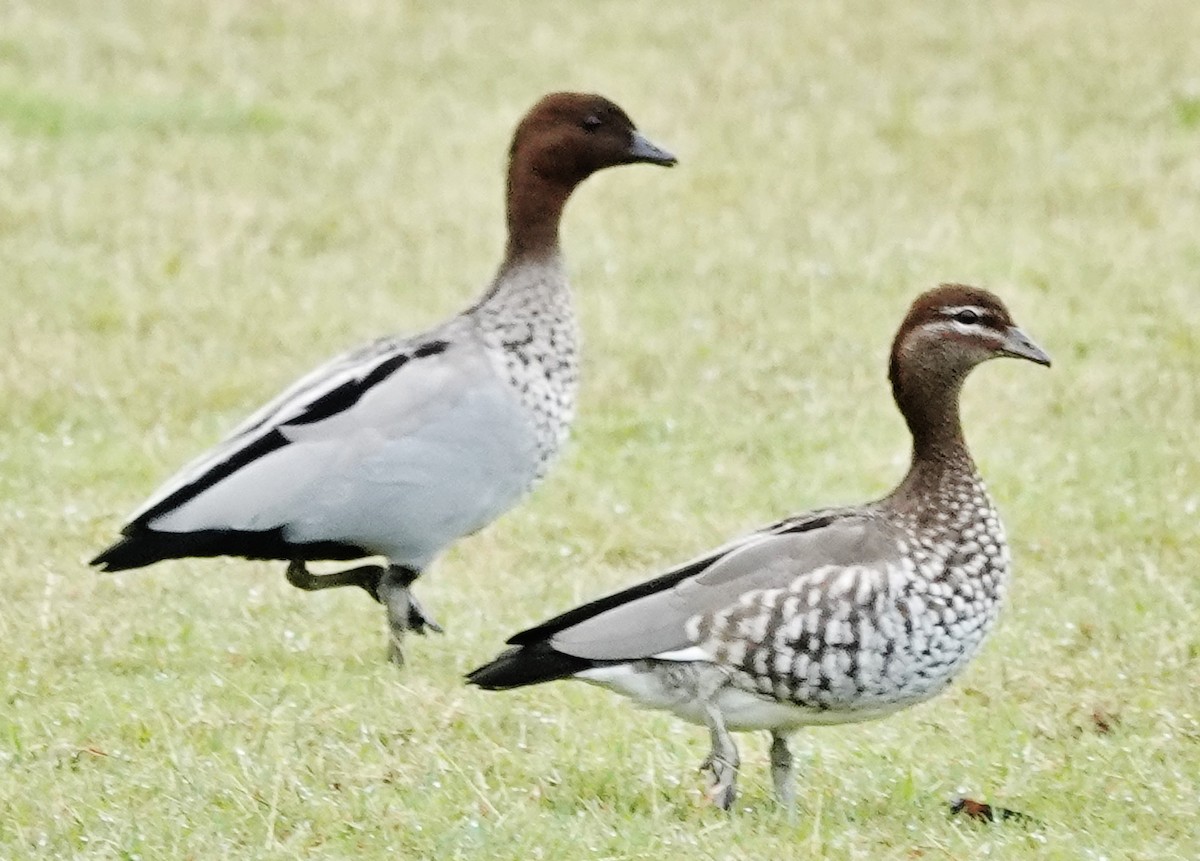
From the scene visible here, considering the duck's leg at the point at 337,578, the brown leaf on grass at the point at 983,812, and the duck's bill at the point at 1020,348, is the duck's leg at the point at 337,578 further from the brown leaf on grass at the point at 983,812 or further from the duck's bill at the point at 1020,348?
the brown leaf on grass at the point at 983,812

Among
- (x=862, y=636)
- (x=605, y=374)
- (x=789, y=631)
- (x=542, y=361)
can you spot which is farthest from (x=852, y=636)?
(x=605, y=374)

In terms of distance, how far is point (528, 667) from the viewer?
5.59 m

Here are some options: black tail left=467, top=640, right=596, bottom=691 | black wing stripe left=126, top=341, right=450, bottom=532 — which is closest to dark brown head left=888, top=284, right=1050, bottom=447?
black tail left=467, top=640, right=596, bottom=691

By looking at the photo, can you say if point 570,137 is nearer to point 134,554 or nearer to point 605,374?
point 134,554

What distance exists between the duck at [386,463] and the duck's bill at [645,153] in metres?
0.84

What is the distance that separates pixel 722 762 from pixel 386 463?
1.82m

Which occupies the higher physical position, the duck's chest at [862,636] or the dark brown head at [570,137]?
the dark brown head at [570,137]

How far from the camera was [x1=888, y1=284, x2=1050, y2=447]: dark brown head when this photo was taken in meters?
6.16

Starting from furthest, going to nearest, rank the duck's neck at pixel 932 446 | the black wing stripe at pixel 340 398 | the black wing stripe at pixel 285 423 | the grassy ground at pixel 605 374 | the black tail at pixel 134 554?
the black wing stripe at pixel 340 398
the black wing stripe at pixel 285 423
the black tail at pixel 134 554
the duck's neck at pixel 932 446
the grassy ground at pixel 605 374

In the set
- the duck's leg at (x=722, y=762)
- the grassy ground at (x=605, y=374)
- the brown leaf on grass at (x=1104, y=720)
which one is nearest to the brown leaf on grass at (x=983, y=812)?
the grassy ground at (x=605, y=374)

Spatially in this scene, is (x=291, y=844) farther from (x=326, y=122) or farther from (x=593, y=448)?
(x=326, y=122)

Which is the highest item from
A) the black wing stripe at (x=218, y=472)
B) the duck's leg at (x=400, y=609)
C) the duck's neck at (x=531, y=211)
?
the duck's neck at (x=531, y=211)

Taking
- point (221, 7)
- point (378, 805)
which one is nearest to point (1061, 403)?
point (378, 805)

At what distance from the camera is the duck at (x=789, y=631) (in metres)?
5.55
